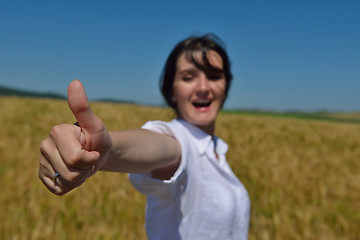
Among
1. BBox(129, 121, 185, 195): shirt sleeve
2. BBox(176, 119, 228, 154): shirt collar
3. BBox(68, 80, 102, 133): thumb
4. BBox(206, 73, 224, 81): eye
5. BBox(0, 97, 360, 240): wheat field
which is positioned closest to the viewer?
BBox(68, 80, 102, 133): thumb

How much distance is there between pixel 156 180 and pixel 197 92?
0.50 meters

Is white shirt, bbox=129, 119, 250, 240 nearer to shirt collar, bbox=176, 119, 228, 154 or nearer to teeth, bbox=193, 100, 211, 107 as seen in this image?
shirt collar, bbox=176, 119, 228, 154

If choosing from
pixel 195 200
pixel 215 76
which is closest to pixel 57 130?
pixel 195 200

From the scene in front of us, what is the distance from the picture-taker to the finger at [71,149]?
0.49m

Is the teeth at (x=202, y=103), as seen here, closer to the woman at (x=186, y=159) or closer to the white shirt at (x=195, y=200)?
the woman at (x=186, y=159)

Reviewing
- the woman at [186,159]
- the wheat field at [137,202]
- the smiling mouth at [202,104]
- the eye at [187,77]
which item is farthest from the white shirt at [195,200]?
the wheat field at [137,202]

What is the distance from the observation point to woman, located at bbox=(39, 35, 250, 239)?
0.79 m

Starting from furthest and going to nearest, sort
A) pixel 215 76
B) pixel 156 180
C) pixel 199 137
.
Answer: pixel 215 76, pixel 199 137, pixel 156 180

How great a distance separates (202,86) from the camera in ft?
4.26

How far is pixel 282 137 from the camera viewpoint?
5.75m

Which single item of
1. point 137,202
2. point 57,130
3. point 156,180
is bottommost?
point 137,202

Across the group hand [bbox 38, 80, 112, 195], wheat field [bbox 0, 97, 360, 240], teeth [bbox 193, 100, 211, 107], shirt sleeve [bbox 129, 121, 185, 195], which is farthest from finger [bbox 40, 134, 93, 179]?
wheat field [bbox 0, 97, 360, 240]

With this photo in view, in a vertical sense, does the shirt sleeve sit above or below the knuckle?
below

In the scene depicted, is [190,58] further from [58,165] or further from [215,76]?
[58,165]
